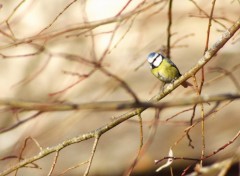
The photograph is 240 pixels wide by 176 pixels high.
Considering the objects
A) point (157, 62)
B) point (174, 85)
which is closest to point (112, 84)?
point (157, 62)

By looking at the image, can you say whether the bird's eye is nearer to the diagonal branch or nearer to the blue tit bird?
the blue tit bird

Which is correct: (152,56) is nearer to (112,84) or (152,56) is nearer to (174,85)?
(174,85)

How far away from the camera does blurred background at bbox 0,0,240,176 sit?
3.47m

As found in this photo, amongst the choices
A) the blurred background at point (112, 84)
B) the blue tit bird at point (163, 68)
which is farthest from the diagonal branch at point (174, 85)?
the blurred background at point (112, 84)

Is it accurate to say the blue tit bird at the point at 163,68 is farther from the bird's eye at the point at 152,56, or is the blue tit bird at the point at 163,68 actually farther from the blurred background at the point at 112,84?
the blurred background at the point at 112,84

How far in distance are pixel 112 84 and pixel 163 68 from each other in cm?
174

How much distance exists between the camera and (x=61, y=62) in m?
5.12

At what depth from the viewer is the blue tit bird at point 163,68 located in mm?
2406

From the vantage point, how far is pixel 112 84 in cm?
414

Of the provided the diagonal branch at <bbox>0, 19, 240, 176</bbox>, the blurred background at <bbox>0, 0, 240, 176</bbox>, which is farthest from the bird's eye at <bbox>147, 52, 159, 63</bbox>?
the diagonal branch at <bbox>0, 19, 240, 176</bbox>

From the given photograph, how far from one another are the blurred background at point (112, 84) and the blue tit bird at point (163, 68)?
180 millimetres

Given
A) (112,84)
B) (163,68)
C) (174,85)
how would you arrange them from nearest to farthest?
1. (174,85)
2. (163,68)
3. (112,84)

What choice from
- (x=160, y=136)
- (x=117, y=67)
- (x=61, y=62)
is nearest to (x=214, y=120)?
(x=160, y=136)

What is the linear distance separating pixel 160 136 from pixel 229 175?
642mm
